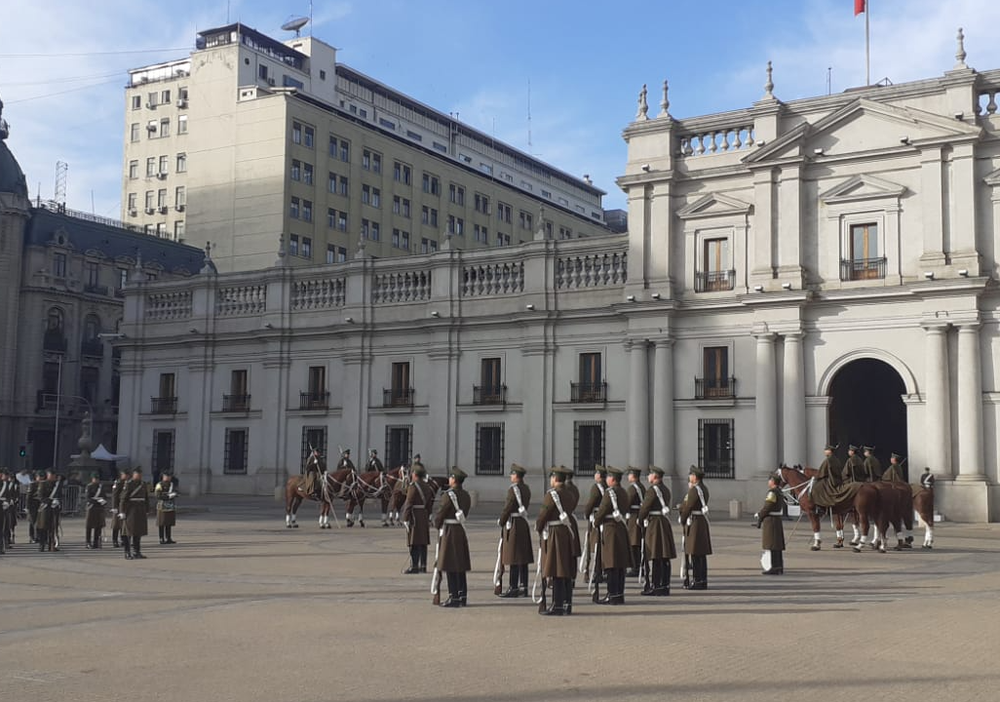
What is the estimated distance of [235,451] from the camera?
50.0m

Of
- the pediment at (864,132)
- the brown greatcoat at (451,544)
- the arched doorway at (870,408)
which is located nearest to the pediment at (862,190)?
the pediment at (864,132)

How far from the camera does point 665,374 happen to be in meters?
39.6

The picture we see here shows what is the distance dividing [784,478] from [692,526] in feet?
35.8

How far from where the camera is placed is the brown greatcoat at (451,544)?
14.9 m

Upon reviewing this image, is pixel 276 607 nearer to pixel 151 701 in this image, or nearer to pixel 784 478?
pixel 151 701

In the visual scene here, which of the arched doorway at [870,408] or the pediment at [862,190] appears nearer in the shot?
the pediment at [862,190]

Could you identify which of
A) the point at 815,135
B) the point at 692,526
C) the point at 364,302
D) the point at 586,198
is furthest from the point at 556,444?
the point at 586,198

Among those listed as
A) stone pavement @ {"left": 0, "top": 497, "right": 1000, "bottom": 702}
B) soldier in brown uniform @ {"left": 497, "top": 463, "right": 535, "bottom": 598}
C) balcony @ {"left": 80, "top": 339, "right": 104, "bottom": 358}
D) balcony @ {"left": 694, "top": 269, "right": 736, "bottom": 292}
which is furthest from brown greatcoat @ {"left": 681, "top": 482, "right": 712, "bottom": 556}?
balcony @ {"left": 80, "top": 339, "right": 104, "bottom": 358}

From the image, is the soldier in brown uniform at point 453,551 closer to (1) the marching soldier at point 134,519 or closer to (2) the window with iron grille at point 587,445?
(1) the marching soldier at point 134,519

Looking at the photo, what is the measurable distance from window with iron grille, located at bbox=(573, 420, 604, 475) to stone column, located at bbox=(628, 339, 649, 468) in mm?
1619

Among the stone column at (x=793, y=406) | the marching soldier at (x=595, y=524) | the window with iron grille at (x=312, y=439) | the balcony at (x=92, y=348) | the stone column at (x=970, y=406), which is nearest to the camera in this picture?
the marching soldier at (x=595, y=524)

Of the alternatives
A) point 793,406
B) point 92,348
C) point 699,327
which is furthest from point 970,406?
point 92,348

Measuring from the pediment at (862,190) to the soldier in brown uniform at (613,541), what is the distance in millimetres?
24483

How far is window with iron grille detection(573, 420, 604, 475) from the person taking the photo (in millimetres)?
41469
